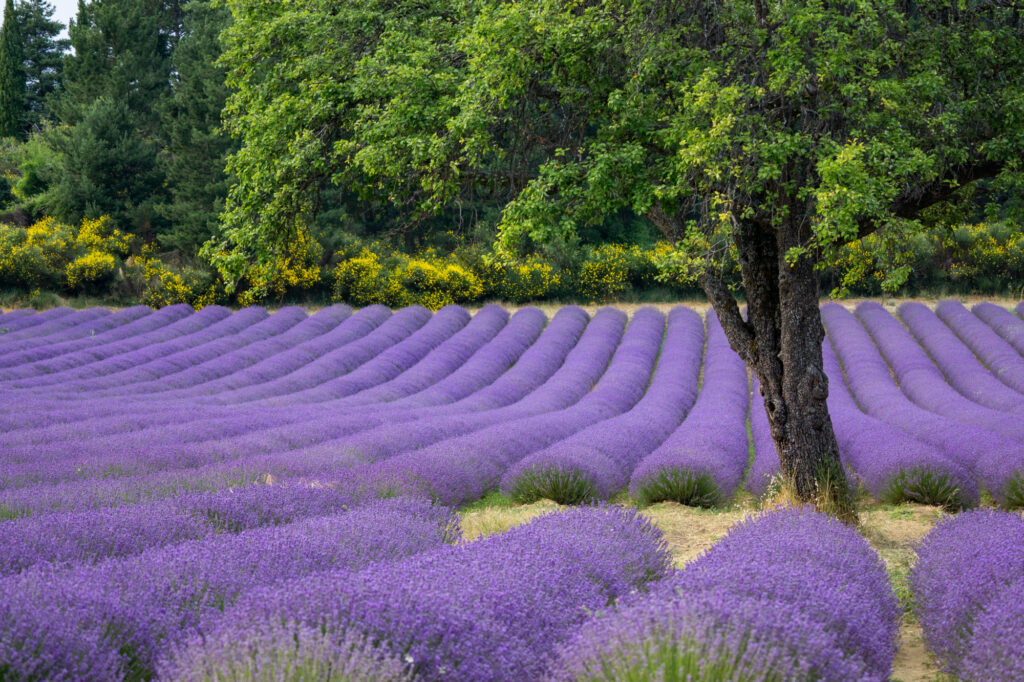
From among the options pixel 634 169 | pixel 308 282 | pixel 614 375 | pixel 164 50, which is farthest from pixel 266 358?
pixel 164 50

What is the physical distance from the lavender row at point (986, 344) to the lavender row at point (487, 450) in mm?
6353

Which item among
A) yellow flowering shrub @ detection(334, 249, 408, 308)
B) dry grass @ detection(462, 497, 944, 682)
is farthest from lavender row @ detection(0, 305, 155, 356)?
dry grass @ detection(462, 497, 944, 682)

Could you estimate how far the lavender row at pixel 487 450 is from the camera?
6879 millimetres

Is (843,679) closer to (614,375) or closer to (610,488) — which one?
(610,488)

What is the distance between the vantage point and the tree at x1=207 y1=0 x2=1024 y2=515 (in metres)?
5.38

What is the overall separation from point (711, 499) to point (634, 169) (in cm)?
332

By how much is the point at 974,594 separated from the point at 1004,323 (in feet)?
57.6

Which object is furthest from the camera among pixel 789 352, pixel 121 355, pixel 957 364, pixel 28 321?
pixel 28 321

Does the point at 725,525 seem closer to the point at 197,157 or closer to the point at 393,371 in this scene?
the point at 393,371

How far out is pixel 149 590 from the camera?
295cm

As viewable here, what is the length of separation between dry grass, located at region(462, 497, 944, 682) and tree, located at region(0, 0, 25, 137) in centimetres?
3847

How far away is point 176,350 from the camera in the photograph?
16750mm

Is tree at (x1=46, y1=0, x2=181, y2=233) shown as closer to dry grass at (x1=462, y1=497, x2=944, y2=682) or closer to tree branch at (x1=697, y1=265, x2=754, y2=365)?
dry grass at (x1=462, y1=497, x2=944, y2=682)

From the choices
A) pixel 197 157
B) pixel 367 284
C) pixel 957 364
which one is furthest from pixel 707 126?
pixel 197 157
